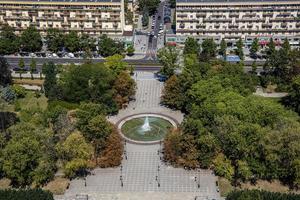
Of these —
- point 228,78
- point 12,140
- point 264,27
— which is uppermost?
point 264,27

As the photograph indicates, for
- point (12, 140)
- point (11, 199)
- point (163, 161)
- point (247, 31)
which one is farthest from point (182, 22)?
point (11, 199)

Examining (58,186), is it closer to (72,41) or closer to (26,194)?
(26,194)

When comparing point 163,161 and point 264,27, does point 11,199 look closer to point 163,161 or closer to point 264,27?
point 163,161

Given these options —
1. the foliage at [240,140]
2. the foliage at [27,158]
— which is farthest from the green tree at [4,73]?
the foliage at [240,140]

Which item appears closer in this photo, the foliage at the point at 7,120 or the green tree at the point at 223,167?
the green tree at the point at 223,167

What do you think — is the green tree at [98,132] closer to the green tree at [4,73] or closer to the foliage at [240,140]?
the foliage at [240,140]

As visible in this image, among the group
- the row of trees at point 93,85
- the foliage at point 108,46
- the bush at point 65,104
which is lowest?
the bush at point 65,104
